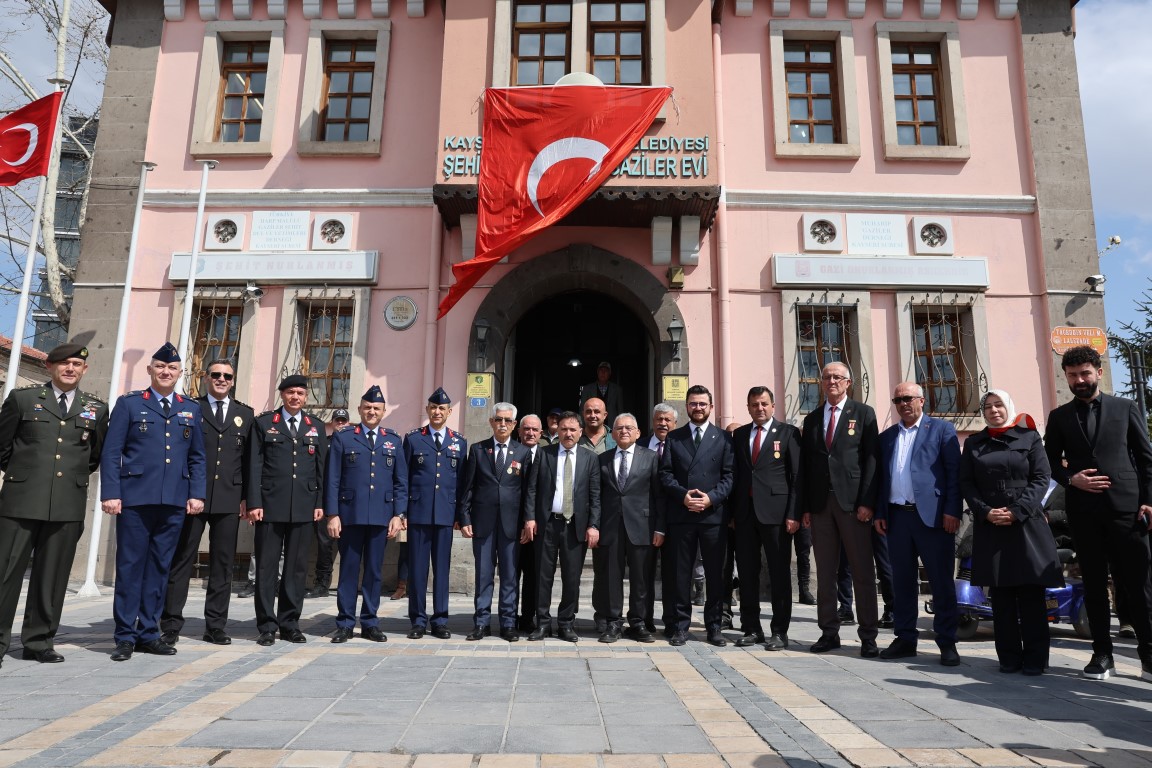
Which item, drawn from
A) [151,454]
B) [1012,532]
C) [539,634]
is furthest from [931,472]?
[151,454]

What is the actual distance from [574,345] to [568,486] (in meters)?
7.70

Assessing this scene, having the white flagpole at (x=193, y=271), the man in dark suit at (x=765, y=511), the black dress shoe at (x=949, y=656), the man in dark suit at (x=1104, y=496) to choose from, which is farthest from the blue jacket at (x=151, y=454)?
the man in dark suit at (x=1104, y=496)

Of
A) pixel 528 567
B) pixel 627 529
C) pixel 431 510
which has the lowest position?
pixel 528 567

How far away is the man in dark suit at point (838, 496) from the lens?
579 centimetres

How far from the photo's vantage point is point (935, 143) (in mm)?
11297

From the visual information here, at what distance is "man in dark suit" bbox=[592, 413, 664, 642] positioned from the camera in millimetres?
6270

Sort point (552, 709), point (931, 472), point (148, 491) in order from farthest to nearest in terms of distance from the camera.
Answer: point (931, 472) < point (148, 491) < point (552, 709)

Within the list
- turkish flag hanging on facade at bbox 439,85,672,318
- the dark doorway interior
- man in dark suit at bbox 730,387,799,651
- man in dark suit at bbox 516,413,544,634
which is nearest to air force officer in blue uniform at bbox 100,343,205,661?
man in dark suit at bbox 516,413,544,634

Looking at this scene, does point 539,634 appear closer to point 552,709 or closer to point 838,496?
point 552,709

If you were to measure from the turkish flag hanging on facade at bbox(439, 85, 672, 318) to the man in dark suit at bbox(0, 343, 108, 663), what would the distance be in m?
4.81

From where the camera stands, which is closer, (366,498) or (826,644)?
(826,644)

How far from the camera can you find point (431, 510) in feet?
21.2

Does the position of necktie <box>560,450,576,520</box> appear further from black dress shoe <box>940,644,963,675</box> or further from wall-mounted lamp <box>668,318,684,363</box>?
wall-mounted lamp <box>668,318,684,363</box>

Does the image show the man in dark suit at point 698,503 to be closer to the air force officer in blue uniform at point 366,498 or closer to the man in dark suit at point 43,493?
the air force officer in blue uniform at point 366,498
